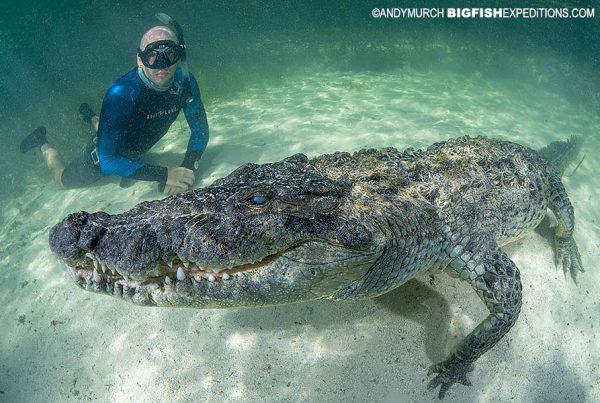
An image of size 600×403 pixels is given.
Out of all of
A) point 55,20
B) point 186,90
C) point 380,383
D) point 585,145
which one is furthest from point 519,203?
point 55,20

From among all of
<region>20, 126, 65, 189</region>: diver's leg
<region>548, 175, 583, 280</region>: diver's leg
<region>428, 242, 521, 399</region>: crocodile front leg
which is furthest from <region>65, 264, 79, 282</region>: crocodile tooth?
<region>20, 126, 65, 189</region>: diver's leg

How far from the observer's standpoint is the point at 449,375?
302 cm

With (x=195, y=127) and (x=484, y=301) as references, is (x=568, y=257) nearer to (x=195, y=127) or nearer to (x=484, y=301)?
(x=484, y=301)

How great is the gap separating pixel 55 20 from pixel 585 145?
62.5 meters

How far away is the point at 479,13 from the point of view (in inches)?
789

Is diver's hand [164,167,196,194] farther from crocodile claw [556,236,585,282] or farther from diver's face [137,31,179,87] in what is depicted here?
crocodile claw [556,236,585,282]

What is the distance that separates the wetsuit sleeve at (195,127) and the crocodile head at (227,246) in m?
5.22

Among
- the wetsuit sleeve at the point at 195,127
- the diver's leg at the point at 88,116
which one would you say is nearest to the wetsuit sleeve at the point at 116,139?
the wetsuit sleeve at the point at 195,127

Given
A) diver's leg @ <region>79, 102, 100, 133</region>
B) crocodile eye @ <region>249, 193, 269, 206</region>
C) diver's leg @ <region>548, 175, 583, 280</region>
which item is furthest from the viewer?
diver's leg @ <region>79, 102, 100, 133</region>

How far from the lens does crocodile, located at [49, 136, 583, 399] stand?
2021 millimetres

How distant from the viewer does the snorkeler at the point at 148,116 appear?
632 centimetres

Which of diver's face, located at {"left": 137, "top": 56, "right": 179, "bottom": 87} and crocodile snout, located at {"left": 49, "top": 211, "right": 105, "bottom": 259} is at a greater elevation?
diver's face, located at {"left": 137, "top": 56, "right": 179, "bottom": 87}

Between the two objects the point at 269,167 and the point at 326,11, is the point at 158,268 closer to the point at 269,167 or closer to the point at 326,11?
the point at 269,167

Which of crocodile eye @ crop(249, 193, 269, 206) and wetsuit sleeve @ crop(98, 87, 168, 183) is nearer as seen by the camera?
crocodile eye @ crop(249, 193, 269, 206)
